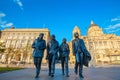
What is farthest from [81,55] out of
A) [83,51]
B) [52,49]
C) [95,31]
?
[95,31]

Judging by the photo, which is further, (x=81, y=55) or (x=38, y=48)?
(x=38, y=48)

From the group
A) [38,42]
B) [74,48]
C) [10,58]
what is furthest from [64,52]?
[10,58]

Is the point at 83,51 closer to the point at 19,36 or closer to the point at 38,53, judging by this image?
the point at 38,53

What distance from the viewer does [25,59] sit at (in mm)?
→ 75062

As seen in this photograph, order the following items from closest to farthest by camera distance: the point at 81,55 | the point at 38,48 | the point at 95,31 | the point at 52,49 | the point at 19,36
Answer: the point at 81,55, the point at 38,48, the point at 52,49, the point at 19,36, the point at 95,31

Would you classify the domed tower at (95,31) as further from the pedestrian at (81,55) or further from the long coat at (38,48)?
the long coat at (38,48)

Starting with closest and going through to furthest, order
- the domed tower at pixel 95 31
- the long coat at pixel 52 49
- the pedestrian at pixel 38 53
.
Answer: the pedestrian at pixel 38 53 < the long coat at pixel 52 49 < the domed tower at pixel 95 31

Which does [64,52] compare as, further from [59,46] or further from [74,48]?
[74,48]

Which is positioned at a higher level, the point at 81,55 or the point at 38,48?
the point at 38,48

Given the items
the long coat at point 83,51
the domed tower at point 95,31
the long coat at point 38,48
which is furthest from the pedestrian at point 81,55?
the domed tower at point 95,31

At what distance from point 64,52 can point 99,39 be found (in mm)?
93566

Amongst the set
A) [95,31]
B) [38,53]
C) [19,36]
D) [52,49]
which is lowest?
[38,53]

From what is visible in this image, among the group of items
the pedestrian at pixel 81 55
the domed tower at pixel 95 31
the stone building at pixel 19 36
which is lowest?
the pedestrian at pixel 81 55

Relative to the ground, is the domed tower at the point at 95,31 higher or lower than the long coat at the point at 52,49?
higher
